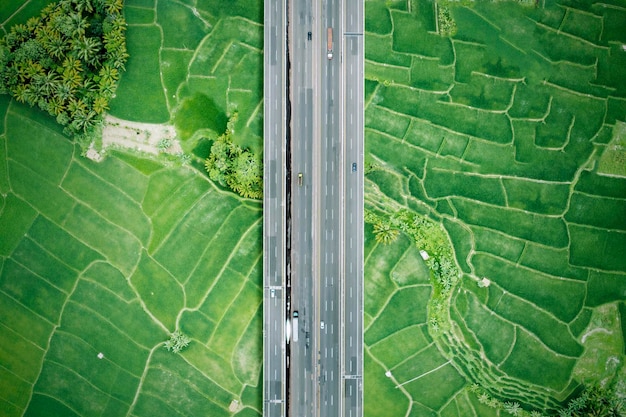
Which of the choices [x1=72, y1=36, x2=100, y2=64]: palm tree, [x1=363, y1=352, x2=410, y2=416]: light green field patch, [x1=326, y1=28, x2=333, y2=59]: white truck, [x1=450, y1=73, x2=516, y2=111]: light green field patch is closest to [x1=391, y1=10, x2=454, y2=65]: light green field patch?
[x1=450, y1=73, x2=516, y2=111]: light green field patch

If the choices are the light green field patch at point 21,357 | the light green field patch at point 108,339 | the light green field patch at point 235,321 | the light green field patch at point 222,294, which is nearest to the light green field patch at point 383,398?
the light green field patch at point 235,321

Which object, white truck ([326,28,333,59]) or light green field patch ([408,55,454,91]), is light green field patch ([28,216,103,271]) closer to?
white truck ([326,28,333,59])

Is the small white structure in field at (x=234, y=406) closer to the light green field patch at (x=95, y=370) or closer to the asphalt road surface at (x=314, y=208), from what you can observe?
the asphalt road surface at (x=314, y=208)

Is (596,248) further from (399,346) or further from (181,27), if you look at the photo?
(181,27)

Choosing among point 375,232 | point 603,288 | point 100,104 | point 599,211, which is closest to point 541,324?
point 603,288


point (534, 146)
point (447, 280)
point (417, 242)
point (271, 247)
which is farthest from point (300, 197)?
point (534, 146)
